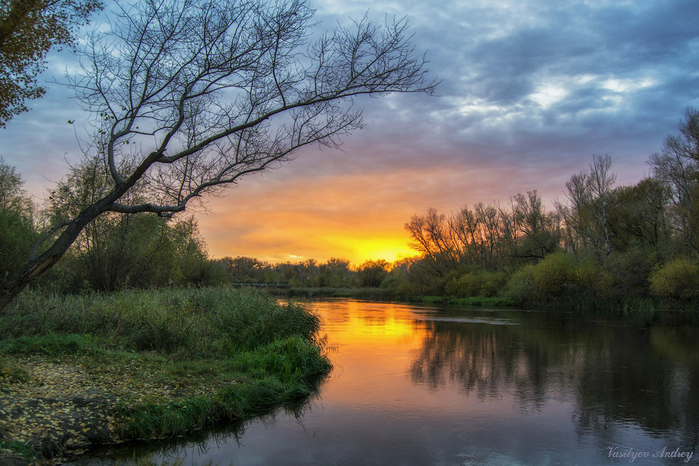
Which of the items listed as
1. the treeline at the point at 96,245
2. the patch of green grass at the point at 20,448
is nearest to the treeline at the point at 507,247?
the treeline at the point at 96,245

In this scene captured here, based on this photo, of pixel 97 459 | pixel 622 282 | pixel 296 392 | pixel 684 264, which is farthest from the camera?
pixel 622 282

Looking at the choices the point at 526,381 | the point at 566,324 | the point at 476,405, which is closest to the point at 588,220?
the point at 566,324

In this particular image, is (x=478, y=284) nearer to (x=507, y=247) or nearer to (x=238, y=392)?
(x=507, y=247)

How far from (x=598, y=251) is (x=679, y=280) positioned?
9375 mm

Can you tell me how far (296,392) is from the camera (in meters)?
10.4

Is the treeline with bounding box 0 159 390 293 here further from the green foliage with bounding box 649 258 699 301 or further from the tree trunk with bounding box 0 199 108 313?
the green foliage with bounding box 649 258 699 301

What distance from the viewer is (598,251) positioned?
1601 inches

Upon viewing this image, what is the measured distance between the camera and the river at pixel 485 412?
7.00m

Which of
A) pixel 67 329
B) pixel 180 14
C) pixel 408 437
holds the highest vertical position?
pixel 180 14

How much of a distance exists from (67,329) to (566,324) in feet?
82.4

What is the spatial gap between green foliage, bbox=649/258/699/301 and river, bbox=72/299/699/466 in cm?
1644

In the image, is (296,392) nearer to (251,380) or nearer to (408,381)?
(251,380)

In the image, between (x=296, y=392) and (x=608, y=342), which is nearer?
(x=296, y=392)

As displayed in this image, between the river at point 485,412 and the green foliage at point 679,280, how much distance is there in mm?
16444
